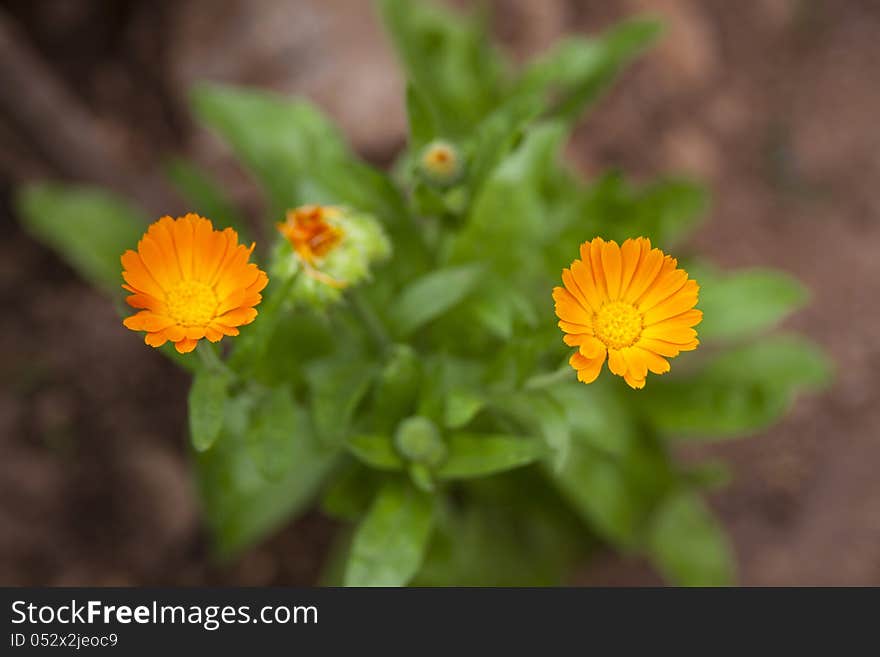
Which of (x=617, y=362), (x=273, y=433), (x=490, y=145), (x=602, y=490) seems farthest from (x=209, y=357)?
(x=602, y=490)

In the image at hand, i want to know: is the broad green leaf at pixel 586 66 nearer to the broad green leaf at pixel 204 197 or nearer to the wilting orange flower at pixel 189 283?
the broad green leaf at pixel 204 197

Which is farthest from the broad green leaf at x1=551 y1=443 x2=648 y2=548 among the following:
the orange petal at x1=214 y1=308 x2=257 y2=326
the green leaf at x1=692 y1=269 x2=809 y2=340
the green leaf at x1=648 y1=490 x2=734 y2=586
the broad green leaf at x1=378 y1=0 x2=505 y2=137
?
the orange petal at x1=214 y1=308 x2=257 y2=326

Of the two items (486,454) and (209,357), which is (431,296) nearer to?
(486,454)

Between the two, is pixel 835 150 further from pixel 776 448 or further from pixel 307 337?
pixel 307 337

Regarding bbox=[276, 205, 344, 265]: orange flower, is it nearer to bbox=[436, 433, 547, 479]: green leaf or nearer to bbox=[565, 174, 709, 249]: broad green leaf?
bbox=[436, 433, 547, 479]: green leaf

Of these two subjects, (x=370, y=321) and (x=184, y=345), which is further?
(x=370, y=321)
